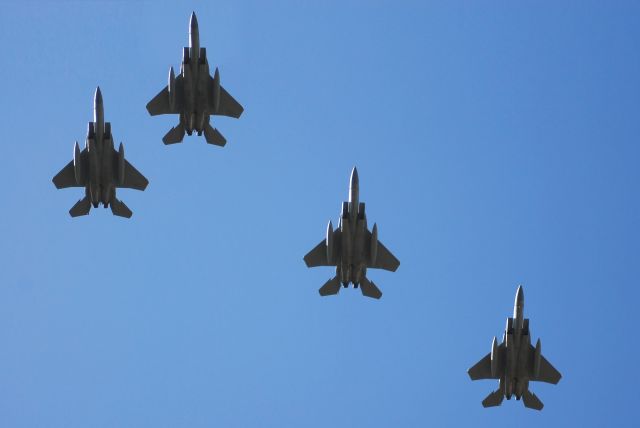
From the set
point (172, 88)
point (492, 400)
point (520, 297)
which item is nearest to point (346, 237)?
point (520, 297)

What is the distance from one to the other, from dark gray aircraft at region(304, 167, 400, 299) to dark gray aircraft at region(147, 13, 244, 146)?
722 cm

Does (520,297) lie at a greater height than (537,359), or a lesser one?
greater

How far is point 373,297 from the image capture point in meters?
60.2

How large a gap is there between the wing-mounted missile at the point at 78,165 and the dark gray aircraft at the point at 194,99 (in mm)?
4664

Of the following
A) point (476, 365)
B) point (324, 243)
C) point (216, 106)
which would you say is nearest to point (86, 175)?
point (216, 106)

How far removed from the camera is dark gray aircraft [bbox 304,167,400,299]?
181ft

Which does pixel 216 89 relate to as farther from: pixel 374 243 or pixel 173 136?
pixel 374 243

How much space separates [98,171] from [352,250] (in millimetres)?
11129

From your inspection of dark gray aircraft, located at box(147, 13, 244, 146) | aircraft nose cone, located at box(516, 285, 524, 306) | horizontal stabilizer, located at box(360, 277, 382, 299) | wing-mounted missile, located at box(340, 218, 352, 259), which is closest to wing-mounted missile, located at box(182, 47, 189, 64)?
dark gray aircraft, located at box(147, 13, 244, 146)

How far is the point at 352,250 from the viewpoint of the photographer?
5650 cm

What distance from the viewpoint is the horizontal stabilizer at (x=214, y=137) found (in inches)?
2362

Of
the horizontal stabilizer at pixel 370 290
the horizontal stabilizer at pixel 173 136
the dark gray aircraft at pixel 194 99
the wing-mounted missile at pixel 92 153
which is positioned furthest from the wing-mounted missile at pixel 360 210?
the wing-mounted missile at pixel 92 153

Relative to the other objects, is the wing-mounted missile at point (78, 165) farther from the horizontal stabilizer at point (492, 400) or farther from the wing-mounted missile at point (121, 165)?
the horizontal stabilizer at point (492, 400)

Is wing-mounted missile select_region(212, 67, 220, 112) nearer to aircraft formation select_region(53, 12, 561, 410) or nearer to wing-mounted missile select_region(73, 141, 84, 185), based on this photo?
aircraft formation select_region(53, 12, 561, 410)
